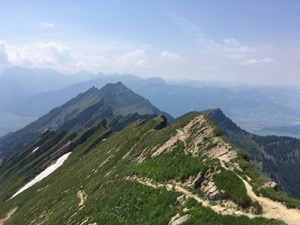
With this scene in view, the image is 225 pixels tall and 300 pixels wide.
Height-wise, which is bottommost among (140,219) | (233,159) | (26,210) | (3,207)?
(3,207)

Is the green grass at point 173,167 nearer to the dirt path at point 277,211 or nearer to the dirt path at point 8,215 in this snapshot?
the dirt path at point 277,211

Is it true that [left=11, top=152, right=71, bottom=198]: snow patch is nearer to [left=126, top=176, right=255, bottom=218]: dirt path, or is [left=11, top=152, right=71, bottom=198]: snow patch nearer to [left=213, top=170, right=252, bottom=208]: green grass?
[left=126, top=176, right=255, bottom=218]: dirt path

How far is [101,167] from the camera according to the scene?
95625 millimetres

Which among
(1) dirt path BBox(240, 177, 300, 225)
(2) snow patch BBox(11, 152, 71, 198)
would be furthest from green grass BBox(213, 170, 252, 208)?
(2) snow patch BBox(11, 152, 71, 198)

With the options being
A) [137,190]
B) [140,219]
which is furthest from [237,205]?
[137,190]

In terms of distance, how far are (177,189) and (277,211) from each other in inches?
597

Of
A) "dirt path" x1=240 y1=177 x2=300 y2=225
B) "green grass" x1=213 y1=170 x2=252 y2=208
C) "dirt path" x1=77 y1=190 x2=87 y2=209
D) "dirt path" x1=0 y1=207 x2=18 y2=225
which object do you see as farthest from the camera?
"dirt path" x1=0 y1=207 x2=18 y2=225

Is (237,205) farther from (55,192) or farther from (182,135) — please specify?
(55,192)

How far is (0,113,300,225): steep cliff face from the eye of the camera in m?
43.6

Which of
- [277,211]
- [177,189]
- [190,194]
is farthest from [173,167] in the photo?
[277,211]

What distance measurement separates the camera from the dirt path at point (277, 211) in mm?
39844

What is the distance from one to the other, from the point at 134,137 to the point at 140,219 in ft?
173

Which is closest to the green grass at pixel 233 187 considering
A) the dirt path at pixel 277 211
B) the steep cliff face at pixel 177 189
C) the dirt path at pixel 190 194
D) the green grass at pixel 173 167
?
the steep cliff face at pixel 177 189

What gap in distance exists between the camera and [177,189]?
52.7m
